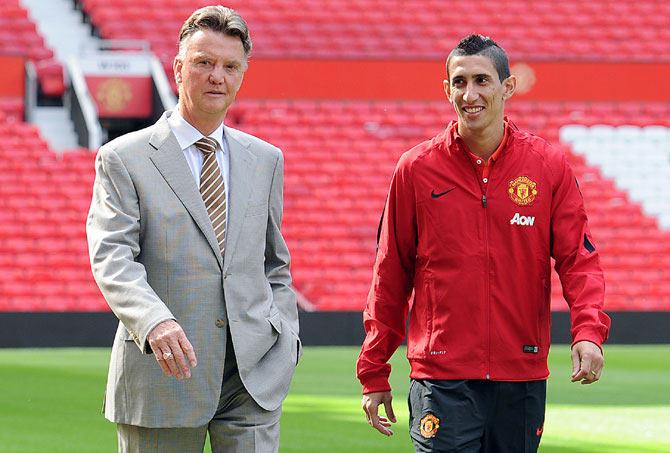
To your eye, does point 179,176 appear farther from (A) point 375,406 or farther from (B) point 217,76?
(A) point 375,406

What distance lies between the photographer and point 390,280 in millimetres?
5031

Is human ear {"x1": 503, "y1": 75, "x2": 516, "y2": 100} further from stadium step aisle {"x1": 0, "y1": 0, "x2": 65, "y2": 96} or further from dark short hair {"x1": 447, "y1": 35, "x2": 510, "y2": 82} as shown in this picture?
stadium step aisle {"x1": 0, "y1": 0, "x2": 65, "y2": 96}

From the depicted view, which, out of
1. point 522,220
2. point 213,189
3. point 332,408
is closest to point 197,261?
point 213,189

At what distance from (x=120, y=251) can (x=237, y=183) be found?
1.66ft

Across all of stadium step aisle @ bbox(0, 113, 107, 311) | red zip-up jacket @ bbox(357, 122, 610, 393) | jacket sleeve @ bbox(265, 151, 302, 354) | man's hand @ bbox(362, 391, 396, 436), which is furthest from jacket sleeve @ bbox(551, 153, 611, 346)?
stadium step aisle @ bbox(0, 113, 107, 311)

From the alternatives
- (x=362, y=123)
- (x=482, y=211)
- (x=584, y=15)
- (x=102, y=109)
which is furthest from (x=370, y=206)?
(x=482, y=211)

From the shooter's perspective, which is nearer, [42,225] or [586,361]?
[586,361]

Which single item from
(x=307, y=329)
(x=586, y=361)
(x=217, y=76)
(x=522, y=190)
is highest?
(x=217, y=76)

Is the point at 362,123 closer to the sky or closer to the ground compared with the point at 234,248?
closer to the ground

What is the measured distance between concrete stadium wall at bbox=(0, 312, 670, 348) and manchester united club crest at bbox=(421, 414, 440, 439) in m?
13.7

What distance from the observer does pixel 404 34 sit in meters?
27.5

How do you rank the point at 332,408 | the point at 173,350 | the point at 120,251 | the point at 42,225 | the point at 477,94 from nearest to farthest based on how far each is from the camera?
the point at 173,350
the point at 120,251
the point at 477,94
the point at 332,408
the point at 42,225

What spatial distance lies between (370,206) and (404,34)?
19.7 feet

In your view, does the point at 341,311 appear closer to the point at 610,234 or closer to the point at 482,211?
the point at 610,234
